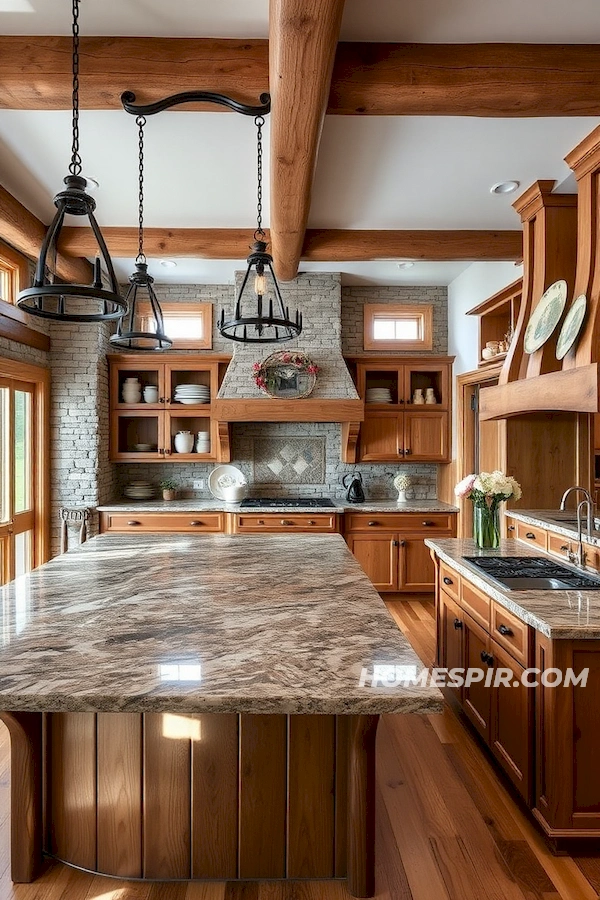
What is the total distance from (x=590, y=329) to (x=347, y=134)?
59.4 inches

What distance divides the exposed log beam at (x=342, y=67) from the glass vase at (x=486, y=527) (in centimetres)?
203

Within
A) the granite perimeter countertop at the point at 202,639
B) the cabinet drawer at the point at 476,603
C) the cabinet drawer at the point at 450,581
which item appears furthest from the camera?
the cabinet drawer at the point at 450,581

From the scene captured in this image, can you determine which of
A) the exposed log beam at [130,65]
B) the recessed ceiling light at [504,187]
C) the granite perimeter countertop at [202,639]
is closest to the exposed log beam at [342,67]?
the exposed log beam at [130,65]

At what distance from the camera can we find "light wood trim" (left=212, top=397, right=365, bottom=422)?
5379 millimetres

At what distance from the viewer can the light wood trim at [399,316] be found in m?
5.91

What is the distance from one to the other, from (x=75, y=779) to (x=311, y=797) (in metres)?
0.79

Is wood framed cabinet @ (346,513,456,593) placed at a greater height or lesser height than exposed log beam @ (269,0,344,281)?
lesser

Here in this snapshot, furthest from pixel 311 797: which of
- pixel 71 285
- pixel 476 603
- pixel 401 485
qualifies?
pixel 401 485

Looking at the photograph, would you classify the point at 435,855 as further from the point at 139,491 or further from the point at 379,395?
the point at 139,491

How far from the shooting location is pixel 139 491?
582 centimetres

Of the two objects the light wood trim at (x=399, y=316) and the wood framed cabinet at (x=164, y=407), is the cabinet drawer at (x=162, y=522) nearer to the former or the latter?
the wood framed cabinet at (x=164, y=407)

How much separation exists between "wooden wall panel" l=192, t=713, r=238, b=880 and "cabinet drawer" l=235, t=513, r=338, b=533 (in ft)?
11.2

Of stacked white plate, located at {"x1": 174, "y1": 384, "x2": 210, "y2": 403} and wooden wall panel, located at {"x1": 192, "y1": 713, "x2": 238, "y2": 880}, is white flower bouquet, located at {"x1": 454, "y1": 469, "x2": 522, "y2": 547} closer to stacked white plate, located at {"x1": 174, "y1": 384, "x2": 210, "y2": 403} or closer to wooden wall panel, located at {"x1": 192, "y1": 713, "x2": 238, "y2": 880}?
wooden wall panel, located at {"x1": 192, "y1": 713, "x2": 238, "y2": 880}

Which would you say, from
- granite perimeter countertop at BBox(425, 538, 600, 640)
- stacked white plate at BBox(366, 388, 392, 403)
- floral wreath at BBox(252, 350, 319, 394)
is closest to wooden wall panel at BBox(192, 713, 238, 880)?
granite perimeter countertop at BBox(425, 538, 600, 640)
